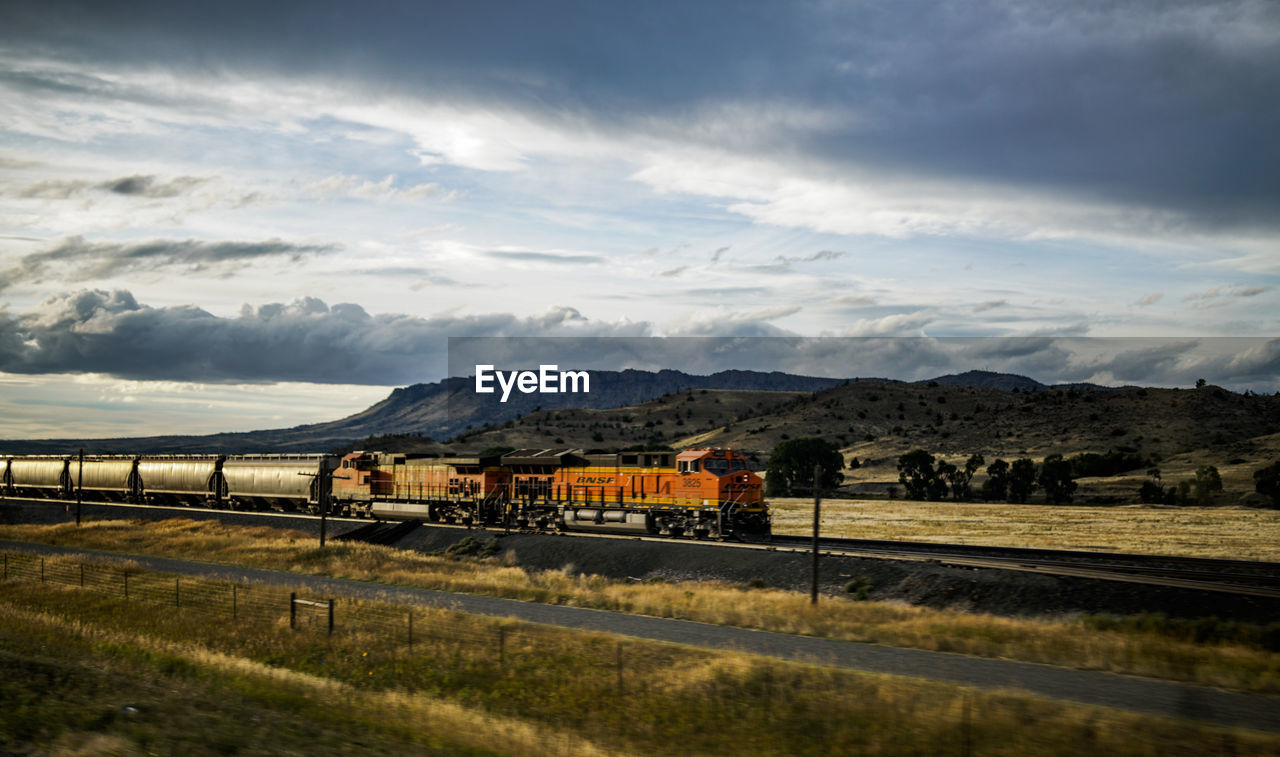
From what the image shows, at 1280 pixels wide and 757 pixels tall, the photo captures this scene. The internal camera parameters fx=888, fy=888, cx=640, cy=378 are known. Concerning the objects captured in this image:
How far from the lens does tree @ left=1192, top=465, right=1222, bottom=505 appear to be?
242 ft

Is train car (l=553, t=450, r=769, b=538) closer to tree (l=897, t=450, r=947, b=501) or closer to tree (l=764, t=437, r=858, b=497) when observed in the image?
tree (l=764, t=437, r=858, b=497)

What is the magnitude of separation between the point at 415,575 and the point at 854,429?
110069mm

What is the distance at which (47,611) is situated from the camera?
33031 millimetres

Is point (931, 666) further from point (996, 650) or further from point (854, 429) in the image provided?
point (854, 429)

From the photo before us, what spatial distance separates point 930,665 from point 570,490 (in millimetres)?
31748

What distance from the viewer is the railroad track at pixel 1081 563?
2950cm

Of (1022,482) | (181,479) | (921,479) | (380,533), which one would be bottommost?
(380,533)

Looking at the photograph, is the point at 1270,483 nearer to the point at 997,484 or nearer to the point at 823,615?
the point at 997,484

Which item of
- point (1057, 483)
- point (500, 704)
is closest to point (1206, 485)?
point (1057, 483)

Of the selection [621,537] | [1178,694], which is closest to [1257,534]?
[621,537]

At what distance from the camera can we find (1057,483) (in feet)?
273

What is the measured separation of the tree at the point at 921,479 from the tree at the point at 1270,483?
27026mm

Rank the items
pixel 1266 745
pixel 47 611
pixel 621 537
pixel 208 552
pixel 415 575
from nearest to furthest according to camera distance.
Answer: pixel 1266 745 → pixel 47 611 → pixel 415 575 → pixel 621 537 → pixel 208 552

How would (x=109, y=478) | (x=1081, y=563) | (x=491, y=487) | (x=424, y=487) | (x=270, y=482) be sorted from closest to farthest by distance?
1. (x=1081, y=563)
2. (x=491, y=487)
3. (x=424, y=487)
4. (x=270, y=482)
5. (x=109, y=478)
